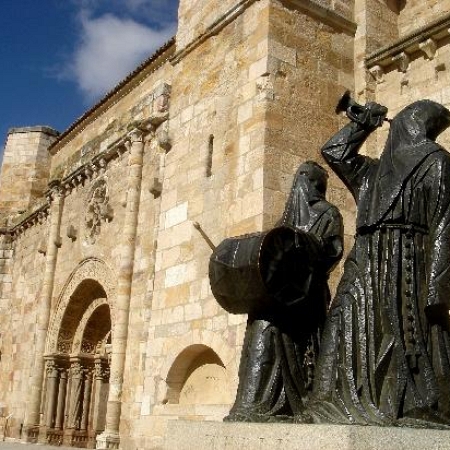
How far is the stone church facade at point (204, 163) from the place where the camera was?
8.72 m

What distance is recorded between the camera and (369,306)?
3627mm

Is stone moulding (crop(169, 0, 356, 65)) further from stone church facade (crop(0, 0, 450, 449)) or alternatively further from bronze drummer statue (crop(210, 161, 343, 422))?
bronze drummer statue (crop(210, 161, 343, 422))

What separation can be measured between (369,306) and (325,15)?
6943 mm

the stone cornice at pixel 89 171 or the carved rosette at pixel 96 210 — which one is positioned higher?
the stone cornice at pixel 89 171

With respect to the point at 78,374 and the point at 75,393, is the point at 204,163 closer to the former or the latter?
the point at 78,374

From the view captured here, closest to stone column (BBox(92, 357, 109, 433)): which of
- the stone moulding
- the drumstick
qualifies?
the drumstick

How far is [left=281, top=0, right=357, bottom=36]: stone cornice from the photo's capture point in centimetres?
950

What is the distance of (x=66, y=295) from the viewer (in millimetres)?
14055

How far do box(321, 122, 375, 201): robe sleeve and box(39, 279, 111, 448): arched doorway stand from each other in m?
10.1

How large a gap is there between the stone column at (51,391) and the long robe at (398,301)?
1118cm

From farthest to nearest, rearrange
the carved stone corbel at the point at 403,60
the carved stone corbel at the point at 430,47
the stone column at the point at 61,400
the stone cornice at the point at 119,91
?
the stone column at the point at 61,400
the stone cornice at the point at 119,91
the carved stone corbel at the point at 403,60
the carved stone corbel at the point at 430,47

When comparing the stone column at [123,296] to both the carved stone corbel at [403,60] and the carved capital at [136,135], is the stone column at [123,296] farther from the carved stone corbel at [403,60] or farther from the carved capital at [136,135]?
the carved stone corbel at [403,60]

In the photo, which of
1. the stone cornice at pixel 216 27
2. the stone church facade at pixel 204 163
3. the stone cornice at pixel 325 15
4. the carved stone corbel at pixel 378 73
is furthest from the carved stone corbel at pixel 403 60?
the stone cornice at pixel 216 27

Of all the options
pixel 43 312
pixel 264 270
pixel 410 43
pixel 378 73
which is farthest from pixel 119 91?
pixel 264 270
